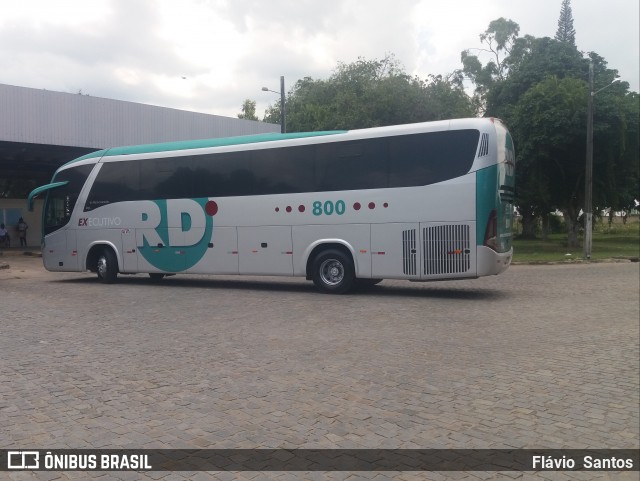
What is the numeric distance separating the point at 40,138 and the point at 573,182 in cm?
2310

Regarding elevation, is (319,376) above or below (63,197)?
below

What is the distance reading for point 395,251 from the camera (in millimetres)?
13211

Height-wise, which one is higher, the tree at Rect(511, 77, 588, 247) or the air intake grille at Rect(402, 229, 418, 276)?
the tree at Rect(511, 77, 588, 247)

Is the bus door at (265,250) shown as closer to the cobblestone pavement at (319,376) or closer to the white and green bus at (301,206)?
the white and green bus at (301,206)

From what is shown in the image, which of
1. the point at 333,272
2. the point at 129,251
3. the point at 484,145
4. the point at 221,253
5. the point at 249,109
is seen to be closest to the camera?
the point at 484,145

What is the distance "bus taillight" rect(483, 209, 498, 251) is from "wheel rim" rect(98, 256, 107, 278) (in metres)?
9.94

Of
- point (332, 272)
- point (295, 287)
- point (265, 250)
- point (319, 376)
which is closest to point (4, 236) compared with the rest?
point (295, 287)

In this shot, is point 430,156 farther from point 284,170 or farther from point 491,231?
point 284,170

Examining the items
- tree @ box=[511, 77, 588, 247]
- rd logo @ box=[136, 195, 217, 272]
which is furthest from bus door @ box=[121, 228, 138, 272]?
tree @ box=[511, 77, 588, 247]

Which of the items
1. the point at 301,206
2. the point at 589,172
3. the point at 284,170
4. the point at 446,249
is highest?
the point at 589,172

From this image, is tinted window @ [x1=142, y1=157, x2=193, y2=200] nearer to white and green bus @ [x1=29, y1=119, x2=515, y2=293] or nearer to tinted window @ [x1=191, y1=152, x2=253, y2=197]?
white and green bus @ [x1=29, y1=119, x2=515, y2=293]

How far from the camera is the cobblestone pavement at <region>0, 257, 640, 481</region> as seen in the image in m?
4.92

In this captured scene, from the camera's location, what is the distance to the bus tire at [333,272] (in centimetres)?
1377

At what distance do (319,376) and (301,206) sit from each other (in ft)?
25.5
